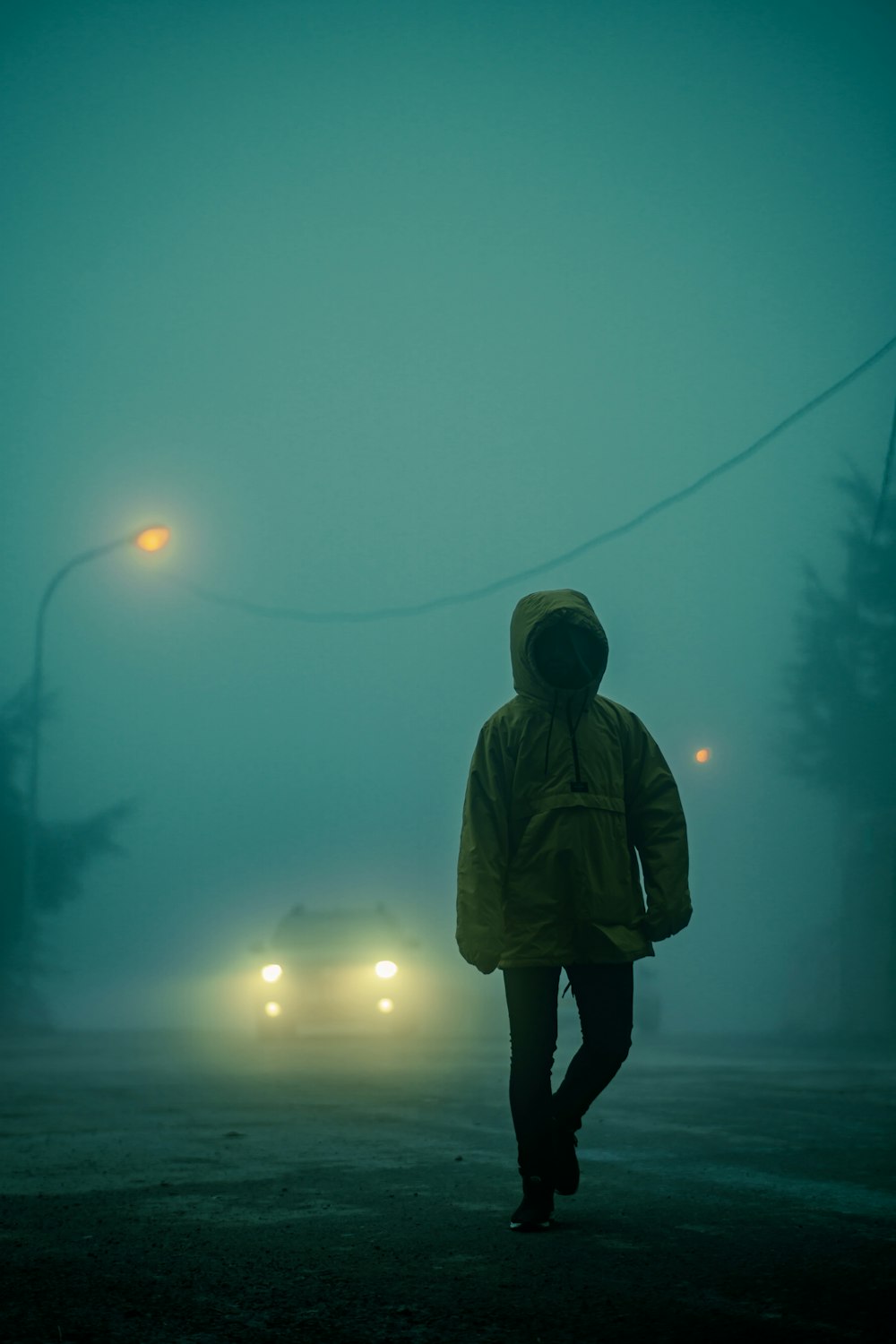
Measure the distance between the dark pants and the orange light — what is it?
2205cm

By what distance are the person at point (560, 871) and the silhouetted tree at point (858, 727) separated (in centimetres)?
1615

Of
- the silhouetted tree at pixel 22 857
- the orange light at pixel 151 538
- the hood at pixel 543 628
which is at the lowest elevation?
the hood at pixel 543 628

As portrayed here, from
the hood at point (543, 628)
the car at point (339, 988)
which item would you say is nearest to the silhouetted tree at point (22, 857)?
the car at point (339, 988)

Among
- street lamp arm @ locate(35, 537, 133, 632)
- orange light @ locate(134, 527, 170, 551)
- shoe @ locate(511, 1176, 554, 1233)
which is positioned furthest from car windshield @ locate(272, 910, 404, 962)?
shoe @ locate(511, 1176, 554, 1233)

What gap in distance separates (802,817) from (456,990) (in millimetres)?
12641

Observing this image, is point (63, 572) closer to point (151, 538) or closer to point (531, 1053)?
point (151, 538)

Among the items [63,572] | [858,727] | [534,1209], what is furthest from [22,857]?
[534,1209]

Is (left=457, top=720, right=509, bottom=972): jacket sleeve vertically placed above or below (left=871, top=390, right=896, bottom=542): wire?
below

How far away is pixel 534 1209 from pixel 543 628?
6.21ft

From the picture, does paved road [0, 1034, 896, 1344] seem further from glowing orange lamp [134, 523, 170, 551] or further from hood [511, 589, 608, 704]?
glowing orange lamp [134, 523, 170, 551]

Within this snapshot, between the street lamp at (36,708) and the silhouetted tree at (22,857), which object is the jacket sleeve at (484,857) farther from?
the silhouetted tree at (22,857)

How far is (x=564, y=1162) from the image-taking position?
4.80 m

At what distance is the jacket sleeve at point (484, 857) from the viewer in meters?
4.78

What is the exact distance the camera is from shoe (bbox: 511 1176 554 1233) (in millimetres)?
4574
